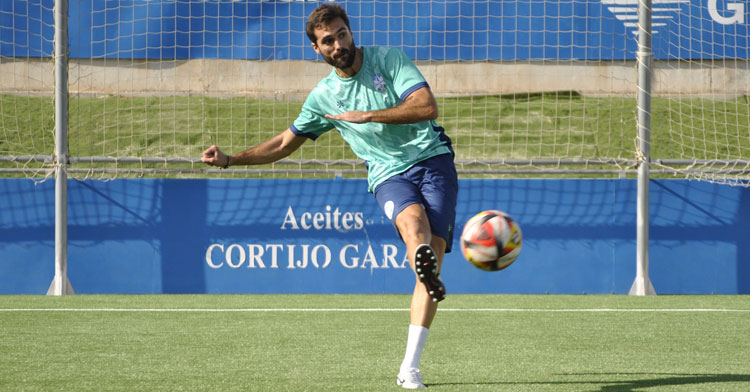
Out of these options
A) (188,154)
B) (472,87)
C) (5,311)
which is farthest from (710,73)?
(5,311)

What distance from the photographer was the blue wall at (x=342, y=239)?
28.4 ft

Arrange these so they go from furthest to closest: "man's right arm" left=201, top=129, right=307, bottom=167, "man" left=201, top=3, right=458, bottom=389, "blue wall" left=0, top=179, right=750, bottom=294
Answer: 1. "blue wall" left=0, top=179, right=750, bottom=294
2. "man's right arm" left=201, top=129, right=307, bottom=167
3. "man" left=201, top=3, right=458, bottom=389

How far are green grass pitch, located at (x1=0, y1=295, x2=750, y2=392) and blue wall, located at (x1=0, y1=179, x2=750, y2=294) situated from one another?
0.41m

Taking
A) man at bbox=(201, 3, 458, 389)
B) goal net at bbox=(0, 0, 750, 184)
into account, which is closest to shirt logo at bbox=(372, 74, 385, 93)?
man at bbox=(201, 3, 458, 389)

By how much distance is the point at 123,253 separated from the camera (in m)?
8.65

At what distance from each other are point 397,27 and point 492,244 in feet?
22.1

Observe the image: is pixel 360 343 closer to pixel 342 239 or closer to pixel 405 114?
pixel 405 114

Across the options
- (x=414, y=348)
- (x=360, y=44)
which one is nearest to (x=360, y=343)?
(x=414, y=348)

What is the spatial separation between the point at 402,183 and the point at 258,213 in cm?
457

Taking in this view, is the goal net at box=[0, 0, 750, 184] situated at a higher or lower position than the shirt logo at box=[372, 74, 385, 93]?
higher

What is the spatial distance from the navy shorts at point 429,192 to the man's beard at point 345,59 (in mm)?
595

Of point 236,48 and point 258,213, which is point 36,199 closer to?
point 258,213

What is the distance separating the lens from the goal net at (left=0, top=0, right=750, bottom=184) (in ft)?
33.2

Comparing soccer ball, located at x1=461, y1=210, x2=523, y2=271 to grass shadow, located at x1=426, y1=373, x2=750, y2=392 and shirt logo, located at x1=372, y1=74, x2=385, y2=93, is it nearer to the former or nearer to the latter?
grass shadow, located at x1=426, y1=373, x2=750, y2=392
